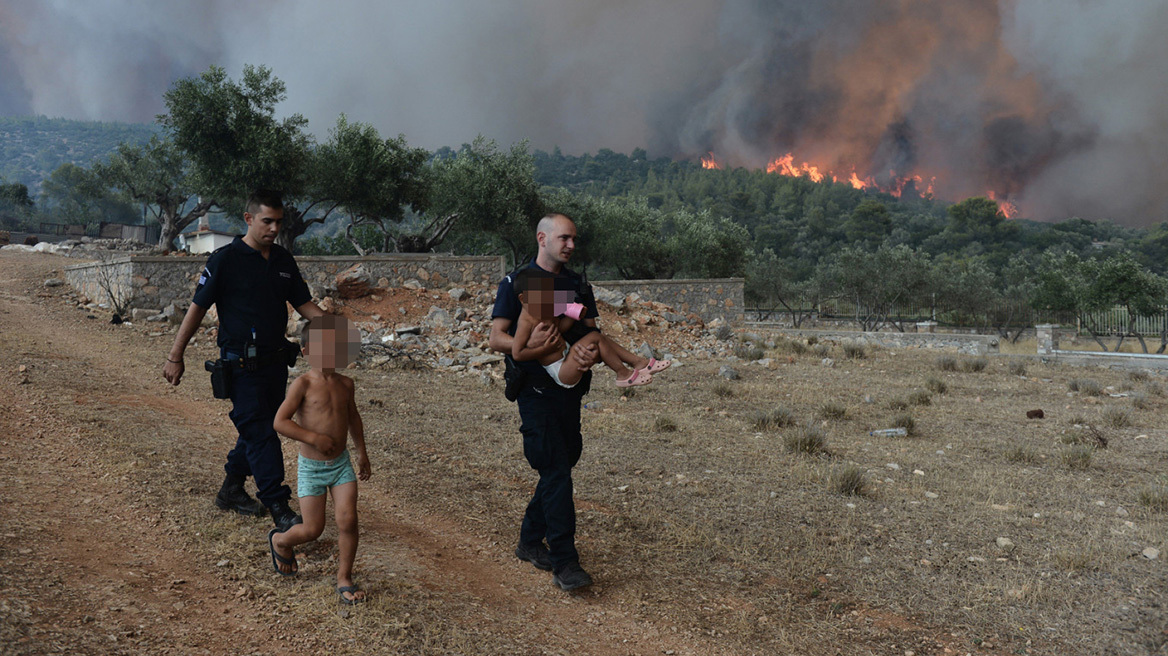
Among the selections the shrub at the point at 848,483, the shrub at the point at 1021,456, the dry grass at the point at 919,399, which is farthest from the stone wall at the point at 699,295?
the shrub at the point at 848,483

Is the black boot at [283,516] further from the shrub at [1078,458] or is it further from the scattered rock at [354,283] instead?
the scattered rock at [354,283]

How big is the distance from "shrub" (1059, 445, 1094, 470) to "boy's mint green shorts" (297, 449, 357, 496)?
8.58m

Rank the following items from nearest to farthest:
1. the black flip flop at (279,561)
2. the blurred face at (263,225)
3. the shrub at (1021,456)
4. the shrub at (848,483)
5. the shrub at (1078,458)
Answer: the black flip flop at (279,561)
the blurred face at (263,225)
the shrub at (848,483)
the shrub at (1078,458)
the shrub at (1021,456)

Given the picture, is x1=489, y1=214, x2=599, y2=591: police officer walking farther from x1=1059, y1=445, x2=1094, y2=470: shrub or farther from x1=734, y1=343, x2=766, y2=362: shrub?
x1=734, y1=343, x2=766, y2=362: shrub

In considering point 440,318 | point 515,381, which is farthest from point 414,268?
point 515,381

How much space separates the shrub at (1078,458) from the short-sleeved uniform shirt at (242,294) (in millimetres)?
8853

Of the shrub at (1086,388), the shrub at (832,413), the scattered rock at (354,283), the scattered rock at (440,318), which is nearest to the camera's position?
the shrub at (832,413)

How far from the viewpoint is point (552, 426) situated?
12.7ft

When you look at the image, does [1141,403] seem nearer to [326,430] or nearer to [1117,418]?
[1117,418]

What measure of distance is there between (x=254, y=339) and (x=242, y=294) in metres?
0.31

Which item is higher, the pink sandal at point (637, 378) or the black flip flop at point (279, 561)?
the pink sandal at point (637, 378)

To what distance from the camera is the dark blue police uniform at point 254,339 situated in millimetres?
4094

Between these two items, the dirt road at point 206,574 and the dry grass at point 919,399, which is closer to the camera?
the dirt road at point 206,574

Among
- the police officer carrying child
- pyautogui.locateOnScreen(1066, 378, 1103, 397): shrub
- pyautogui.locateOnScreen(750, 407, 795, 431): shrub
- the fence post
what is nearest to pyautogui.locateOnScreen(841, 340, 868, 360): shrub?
pyautogui.locateOnScreen(1066, 378, 1103, 397): shrub
